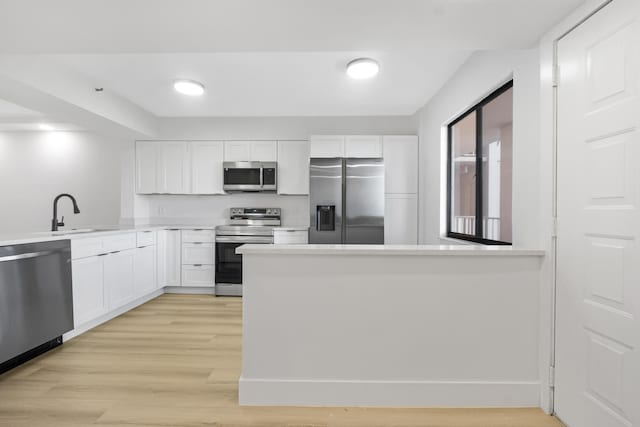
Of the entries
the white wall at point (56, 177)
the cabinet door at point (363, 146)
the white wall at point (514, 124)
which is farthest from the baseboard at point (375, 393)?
the white wall at point (56, 177)

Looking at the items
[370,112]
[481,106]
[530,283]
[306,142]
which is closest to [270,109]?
[306,142]

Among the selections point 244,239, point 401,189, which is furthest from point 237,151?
point 401,189

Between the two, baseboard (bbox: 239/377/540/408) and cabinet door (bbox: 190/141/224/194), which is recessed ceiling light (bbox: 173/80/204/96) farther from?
baseboard (bbox: 239/377/540/408)

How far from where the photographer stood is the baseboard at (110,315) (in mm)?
3063

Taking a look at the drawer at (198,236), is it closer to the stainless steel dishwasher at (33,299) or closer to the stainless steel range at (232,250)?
the stainless steel range at (232,250)

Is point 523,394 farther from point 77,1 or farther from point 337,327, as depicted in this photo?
point 77,1

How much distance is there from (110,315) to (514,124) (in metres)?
4.03

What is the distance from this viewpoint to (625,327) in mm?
1427

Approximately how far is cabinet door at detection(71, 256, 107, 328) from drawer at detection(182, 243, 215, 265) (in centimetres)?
134

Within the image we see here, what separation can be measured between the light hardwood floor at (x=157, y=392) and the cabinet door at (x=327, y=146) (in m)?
2.42

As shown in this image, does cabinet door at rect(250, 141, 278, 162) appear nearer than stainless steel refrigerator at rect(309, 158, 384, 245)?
No

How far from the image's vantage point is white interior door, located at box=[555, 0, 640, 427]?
140cm

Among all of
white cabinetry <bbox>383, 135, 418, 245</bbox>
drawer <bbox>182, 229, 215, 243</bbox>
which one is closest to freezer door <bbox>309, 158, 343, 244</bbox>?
white cabinetry <bbox>383, 135, 418, 245</bbox>

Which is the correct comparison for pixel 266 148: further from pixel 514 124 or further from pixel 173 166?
pixel 514 124
